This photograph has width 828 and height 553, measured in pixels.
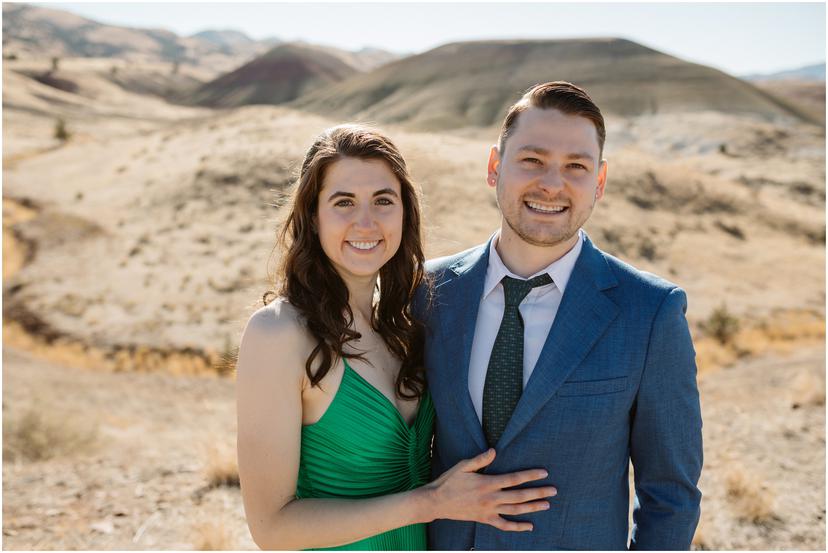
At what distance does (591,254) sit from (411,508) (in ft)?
4.11

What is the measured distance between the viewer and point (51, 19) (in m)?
155

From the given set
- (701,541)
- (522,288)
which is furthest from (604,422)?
(701,541)

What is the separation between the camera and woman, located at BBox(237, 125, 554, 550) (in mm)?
2514

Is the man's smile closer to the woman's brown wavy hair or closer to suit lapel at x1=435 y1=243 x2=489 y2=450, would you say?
suit lapel at x1=435 y1=243 x2=489 y2=450

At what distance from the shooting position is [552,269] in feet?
9.00

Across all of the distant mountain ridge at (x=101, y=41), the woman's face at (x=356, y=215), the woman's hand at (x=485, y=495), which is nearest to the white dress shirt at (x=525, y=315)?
the woman's hand at (x=485, y=495)

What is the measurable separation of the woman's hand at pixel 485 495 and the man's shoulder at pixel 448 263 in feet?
3.05

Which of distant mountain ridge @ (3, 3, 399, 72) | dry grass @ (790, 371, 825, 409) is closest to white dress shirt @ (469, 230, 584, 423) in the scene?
dry grass @ (790, 371, 825, 409)

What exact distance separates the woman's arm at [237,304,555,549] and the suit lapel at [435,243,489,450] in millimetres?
205

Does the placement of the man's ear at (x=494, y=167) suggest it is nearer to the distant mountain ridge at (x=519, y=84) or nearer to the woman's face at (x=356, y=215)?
the woman's face at (x=356, y=215)

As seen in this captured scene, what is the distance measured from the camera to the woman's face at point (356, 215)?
2781 millimetres

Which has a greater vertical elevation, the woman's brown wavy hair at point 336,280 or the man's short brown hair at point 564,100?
the man's short brown hair at point 564,100

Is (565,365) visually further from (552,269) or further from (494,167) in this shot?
(494,167)

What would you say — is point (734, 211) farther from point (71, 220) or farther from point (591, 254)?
point (591, 254)
